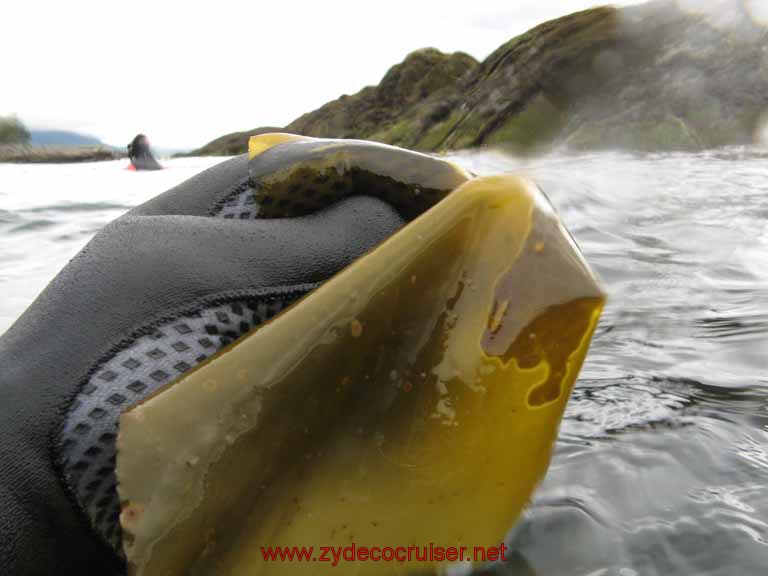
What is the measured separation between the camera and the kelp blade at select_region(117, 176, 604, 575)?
1087mm

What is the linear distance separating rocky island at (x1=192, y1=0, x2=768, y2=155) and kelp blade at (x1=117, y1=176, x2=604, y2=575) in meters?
20.2

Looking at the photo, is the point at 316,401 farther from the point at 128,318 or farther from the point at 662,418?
the point at 662,418

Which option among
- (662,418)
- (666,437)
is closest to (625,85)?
(662,418)

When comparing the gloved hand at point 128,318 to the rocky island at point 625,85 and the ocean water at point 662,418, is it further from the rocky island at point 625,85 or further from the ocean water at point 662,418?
the rocky island at point 625,85

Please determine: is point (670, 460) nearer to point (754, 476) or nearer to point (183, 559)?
point (754, 476)

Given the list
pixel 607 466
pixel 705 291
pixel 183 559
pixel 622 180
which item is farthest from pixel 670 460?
pixel 622 180

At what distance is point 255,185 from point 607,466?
1228 mm

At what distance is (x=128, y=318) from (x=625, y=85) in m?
23.9

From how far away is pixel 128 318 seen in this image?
1.24m

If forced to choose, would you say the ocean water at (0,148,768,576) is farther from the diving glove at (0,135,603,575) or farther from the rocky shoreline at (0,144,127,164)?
the rocky shoreline at (0,144,127,164)

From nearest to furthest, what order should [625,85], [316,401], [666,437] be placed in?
[316,401]
[666,437]
[625,85]

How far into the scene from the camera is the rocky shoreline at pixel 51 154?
36.0 m

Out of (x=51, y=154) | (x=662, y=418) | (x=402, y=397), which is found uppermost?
(x=402, y=397)

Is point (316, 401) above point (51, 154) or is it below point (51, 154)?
above
